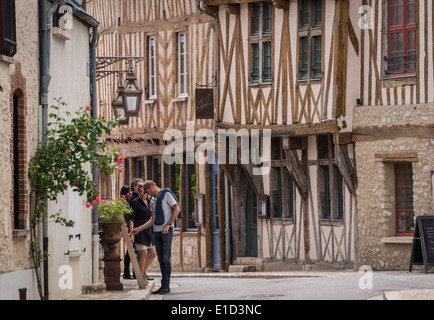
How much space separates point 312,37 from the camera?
23797mm

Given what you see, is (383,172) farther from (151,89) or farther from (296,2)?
(151,89)

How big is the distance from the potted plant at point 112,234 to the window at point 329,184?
7.59 m

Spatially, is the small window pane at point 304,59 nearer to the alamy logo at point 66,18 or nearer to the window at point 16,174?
the alamy logo at point 66,18

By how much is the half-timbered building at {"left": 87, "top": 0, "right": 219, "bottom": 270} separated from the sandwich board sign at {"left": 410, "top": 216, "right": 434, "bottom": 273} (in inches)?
285

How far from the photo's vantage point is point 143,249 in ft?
59.8

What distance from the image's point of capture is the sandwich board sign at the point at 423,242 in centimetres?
2081

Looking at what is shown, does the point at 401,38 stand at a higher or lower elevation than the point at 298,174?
higher

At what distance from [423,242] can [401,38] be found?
13.2ft

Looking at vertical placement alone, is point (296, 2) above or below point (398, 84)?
above

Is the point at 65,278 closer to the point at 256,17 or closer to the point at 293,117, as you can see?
the point at 293,117

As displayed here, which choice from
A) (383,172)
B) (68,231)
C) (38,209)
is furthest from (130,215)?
(383,172)

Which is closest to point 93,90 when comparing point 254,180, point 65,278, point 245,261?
point 65,278
